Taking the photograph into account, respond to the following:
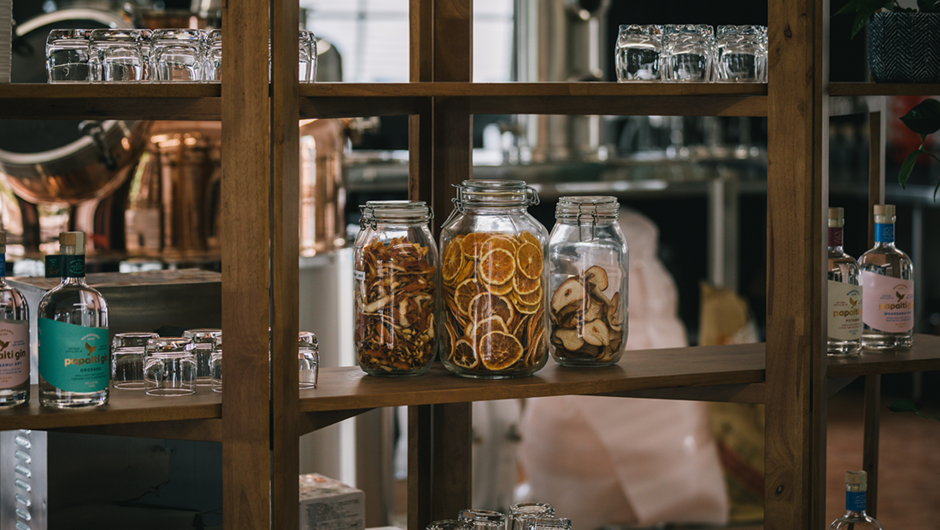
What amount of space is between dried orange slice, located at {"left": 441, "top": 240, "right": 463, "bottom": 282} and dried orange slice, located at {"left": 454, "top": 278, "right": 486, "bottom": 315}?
22 millimetres

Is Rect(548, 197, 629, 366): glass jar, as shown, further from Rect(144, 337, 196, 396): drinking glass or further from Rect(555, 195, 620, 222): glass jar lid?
Rect(144, 337, 196, 396): drinking glass

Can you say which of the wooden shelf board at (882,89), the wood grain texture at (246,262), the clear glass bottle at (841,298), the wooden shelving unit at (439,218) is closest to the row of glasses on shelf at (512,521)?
the wooden shelving unit at (439,218)

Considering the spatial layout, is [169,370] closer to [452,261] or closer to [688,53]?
[452,261]

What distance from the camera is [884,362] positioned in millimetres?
1432

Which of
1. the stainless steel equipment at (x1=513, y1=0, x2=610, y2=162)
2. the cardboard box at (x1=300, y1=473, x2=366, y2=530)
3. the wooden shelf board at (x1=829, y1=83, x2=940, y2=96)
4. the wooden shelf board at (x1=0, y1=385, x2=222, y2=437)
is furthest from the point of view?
the stainless steel equipment at (x1=513, y1=0, x2=610, y2=162)

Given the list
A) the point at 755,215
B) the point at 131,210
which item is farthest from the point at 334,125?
the point at 755,215

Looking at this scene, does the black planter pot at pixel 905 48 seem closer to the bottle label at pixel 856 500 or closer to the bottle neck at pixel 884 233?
the bottle neck at pixel 884 233

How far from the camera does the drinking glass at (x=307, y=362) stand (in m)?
1.29

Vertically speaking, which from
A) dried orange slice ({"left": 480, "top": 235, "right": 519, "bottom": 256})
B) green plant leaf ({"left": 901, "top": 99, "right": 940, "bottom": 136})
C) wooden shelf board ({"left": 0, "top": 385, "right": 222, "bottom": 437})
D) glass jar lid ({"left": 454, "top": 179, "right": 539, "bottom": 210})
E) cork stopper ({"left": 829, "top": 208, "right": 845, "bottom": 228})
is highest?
green plant leaf ({"left": 901, "top": 99, "right": 940, "bottom": 136})

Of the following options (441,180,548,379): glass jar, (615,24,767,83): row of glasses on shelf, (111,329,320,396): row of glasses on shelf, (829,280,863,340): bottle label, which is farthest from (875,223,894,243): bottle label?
(111,329,320,396): row of glasses on shelf

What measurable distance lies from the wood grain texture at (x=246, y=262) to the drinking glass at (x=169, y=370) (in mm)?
121

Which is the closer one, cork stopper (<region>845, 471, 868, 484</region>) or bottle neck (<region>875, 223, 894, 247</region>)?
cork stopper (<region>845, 471, 868, 484</region>)

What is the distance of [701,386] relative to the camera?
1398mm

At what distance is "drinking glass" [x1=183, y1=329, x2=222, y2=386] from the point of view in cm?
132
